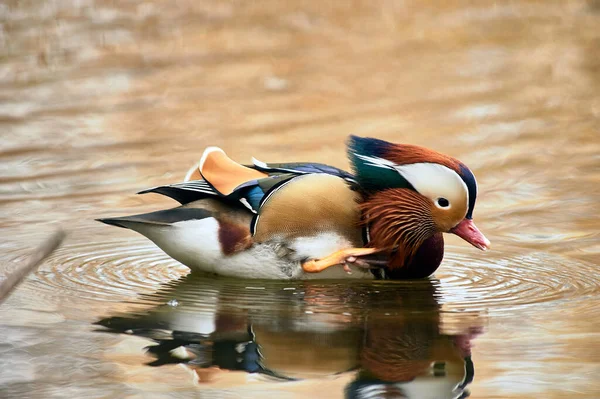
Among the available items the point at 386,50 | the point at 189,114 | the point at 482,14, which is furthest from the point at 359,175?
the point at 482,14

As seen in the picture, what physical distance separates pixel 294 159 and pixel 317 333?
3373 millimetres

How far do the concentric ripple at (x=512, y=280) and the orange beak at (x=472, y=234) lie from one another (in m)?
0.20

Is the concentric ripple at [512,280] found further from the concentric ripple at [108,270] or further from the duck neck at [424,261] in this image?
the concentric ripple at [108,270]

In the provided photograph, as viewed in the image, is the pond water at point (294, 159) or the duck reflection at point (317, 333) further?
the pond water at point (294, 159)

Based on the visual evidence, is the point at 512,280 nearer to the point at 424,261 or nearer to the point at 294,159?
the point at 424,261

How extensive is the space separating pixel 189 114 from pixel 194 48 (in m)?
2.52

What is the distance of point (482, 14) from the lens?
531 inches

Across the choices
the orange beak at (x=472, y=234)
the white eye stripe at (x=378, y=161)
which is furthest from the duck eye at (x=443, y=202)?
the white eye stripe at (x=378, y=161)

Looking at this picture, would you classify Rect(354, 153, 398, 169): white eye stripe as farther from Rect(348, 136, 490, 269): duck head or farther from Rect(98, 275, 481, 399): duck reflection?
Rect(98, 275, 481, 399): duck reflection

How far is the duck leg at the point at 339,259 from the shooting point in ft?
17.1

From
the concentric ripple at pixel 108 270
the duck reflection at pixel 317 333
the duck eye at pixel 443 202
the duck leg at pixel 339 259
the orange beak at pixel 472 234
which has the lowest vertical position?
the duck reflection at pixel 317 333

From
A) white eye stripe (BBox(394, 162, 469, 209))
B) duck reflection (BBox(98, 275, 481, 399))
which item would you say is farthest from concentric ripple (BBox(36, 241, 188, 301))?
white eye stripe (BBox(394, 162, 469, 209))

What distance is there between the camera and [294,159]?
7.91 m

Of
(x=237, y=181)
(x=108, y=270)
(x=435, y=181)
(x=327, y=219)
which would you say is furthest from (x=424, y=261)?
(x=108, y=270)
